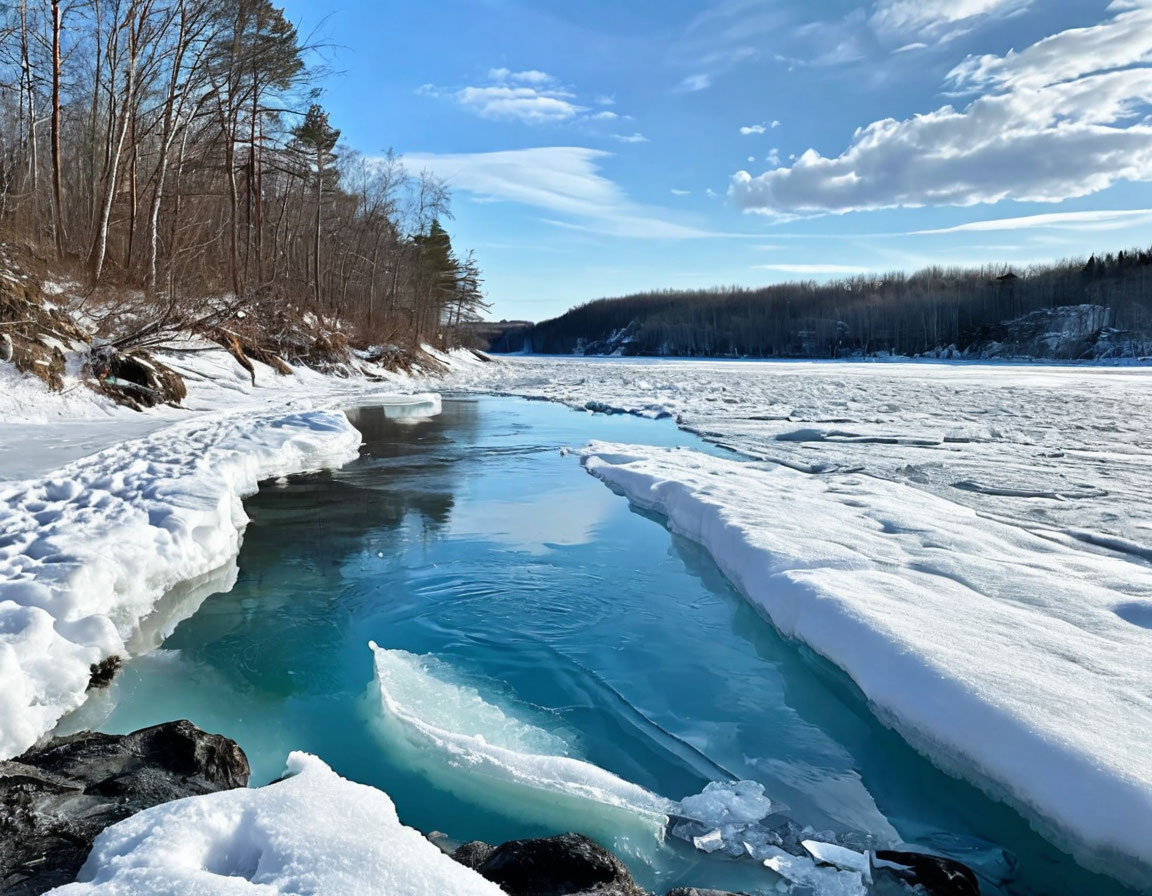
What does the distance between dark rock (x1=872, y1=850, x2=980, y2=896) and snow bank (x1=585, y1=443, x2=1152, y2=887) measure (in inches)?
16.5

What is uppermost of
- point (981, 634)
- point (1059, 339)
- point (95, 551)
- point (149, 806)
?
point (1059, 339)

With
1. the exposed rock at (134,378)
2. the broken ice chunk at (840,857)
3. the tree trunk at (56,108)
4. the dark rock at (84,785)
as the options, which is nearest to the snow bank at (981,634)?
the broken ice chunk at (840,857)

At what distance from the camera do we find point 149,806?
2.25 m

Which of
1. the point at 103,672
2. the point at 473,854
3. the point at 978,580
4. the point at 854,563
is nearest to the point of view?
the point at 473,854

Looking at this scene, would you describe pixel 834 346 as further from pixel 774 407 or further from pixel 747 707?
pixel 747 707

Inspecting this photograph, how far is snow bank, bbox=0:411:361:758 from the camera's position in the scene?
3.08m

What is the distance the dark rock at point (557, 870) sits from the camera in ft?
6.68

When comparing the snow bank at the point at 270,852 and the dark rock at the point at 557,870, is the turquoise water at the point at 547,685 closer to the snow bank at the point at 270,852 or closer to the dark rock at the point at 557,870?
the dark rock at the point at 557,870

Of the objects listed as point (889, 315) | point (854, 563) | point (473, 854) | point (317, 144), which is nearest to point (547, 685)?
point (473, 854)

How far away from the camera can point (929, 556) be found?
4953 millimetres

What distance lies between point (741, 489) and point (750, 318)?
335ft

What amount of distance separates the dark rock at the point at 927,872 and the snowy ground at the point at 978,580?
0.42 metres

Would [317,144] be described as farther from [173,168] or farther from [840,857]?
[840,857]

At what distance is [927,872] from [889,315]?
3812 inches
